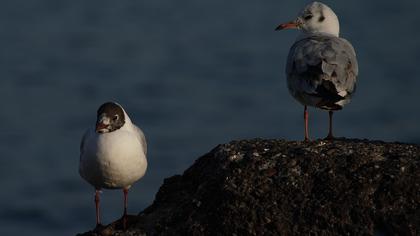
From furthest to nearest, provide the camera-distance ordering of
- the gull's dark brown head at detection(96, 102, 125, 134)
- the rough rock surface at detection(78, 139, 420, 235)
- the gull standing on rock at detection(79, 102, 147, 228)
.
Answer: the gull's dark brown head at detection(96, 102, 125, 134)
the gull standing on rock at detection(79, 102, 147, 228)
the rough rock surface at detection(78, 139, 420, 235)

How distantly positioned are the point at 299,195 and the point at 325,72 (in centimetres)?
218

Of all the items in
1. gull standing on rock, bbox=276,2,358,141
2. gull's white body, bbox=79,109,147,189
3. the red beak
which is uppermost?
gull standing on rock, bbox=276,2,358,141

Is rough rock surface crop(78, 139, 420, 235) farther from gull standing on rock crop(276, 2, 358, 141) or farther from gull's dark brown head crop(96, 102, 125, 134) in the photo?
gull standing on rock crop(276, 2, 358, 141)

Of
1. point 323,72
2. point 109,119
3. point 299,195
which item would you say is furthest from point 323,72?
point 299,195

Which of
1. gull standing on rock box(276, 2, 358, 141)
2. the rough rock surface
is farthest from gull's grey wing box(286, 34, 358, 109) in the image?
the rough rock surface

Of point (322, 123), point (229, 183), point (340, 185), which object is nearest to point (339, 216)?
point (340, 185)

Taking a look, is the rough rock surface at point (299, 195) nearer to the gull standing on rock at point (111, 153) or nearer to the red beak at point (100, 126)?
the gull standing on rock at point (111, 153)

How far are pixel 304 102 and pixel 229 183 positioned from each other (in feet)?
7.86

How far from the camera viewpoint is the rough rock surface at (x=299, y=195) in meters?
7.42

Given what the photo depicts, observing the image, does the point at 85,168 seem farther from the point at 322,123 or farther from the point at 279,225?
the point at 322,123

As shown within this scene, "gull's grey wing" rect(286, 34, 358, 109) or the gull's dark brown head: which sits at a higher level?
"gull's grey wing" rect(286, 34, 358, 109)

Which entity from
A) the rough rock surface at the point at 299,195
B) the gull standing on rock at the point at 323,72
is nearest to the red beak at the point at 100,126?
the rough rock surface at the point at 299,195

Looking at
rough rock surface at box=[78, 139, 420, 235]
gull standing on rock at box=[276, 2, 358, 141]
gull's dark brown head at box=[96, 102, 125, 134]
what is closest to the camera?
rough rock surface at box=[78, 139, 420, 235]

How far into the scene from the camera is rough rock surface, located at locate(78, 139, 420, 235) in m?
7.42
